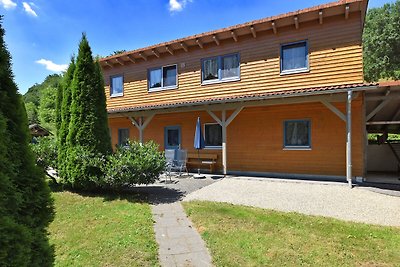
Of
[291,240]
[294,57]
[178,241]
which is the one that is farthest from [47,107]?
[291,240]

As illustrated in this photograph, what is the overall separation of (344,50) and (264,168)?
18.5 ft

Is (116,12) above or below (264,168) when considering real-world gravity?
above

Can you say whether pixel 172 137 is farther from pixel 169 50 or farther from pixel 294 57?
pixel 294 57

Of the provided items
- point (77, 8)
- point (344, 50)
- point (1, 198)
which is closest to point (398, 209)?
point (344, 50)

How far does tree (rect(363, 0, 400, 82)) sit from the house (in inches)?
1060

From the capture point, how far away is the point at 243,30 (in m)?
11.2

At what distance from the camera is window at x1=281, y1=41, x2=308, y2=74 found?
34.2 feet

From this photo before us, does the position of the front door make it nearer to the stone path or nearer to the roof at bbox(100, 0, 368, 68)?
the roof at bbox(100, 0, 368, 68)

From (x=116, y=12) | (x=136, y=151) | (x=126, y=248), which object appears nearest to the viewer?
(x=126, y=248)

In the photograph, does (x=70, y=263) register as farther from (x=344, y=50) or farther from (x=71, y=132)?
(x=344, y=50)

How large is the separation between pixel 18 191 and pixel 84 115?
572 centimetres

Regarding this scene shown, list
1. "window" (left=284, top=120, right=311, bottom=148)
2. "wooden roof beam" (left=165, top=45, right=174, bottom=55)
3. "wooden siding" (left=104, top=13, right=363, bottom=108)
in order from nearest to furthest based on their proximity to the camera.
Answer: "wooden siding" (left=104, top=13, right=363, bottom=108) < "window" (left=284, top=120, right=311, bottom=148) < "wooden roof beam" (left=165, top=45, right=174, bottom=55)

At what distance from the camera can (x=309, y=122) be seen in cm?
1030

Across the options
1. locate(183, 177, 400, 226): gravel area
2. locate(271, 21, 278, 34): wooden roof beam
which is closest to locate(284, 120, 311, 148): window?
locate(183, 177, 400, 226): gravel area
